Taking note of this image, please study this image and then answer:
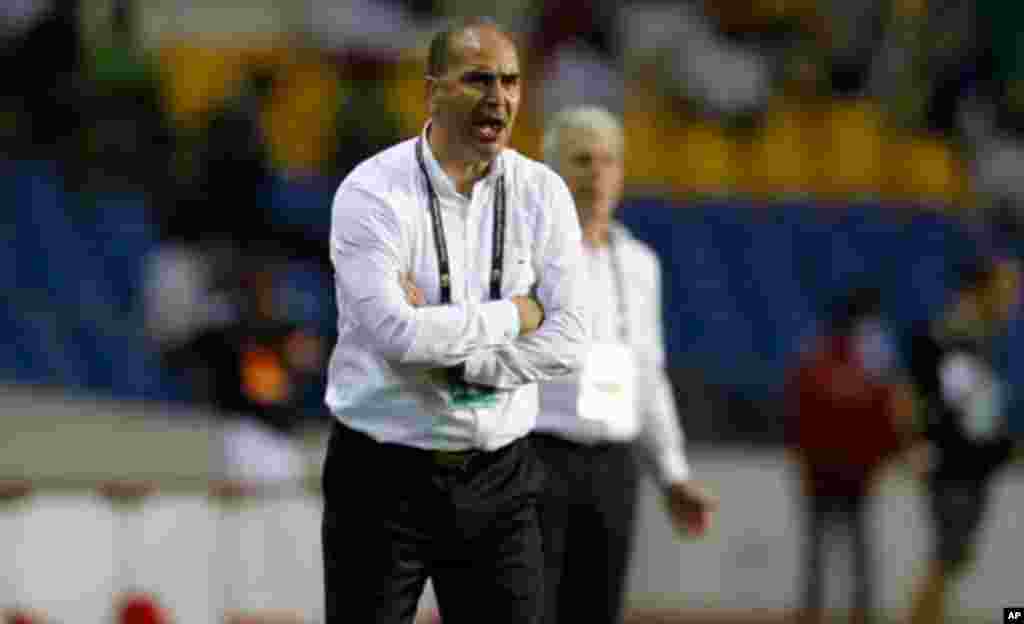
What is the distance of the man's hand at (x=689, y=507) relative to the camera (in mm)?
6102

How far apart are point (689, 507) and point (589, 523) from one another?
45 cm

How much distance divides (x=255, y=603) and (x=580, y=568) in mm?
3753

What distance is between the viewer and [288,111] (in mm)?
12648

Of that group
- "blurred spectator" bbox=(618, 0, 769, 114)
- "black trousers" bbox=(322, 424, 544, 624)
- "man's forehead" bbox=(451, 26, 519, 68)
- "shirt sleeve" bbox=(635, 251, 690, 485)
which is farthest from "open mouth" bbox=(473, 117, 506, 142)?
"blurred spectator" bbox=(618, 0, 769, 114)

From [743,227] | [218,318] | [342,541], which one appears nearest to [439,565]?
[342,541]

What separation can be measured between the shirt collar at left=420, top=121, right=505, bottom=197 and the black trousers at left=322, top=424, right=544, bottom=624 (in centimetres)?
54

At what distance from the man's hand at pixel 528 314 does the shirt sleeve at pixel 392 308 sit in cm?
4

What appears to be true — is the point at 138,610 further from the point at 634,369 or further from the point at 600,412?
the point at 600,412

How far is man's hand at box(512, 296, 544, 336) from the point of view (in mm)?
4496

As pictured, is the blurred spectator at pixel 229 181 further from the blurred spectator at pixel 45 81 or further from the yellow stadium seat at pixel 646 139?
the yellow stadium seat at pixel 646 139

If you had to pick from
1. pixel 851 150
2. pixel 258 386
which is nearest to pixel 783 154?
pixel 851 150

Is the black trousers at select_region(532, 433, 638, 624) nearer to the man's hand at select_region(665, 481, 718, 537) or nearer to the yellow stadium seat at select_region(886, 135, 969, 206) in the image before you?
the man's hand at select_region(665, 481, 718, 537)

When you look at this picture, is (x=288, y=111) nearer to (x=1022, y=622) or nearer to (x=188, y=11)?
(x=188, y=11)

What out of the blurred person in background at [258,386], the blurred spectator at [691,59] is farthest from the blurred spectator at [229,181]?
the blurred spectator at [691,59]
